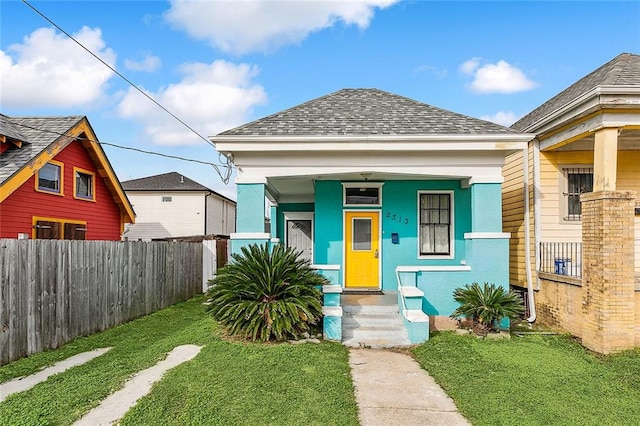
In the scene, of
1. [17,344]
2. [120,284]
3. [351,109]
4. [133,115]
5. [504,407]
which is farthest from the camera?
[133,115]

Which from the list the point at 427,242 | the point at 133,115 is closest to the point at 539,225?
the point at 427,242

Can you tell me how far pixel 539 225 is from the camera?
982 cm

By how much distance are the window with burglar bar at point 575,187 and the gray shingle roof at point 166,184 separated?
67.0 ft

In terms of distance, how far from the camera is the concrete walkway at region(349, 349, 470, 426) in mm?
4613

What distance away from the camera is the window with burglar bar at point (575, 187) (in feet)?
32.9

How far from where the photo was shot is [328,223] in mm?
Result: 10070

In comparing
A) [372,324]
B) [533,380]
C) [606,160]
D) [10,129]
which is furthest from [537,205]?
[10,129]

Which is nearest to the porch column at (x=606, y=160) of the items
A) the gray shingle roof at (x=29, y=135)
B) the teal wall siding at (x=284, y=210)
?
the teal wall siding at (x=284, y=210)

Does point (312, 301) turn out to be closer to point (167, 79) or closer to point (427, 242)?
point (427, 242)

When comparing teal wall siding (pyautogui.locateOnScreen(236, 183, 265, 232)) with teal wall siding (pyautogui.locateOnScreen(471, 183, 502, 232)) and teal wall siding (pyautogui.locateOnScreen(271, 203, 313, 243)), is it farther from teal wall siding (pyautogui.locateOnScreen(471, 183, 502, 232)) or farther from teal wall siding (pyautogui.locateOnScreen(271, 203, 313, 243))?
teal wall siding (pyautogui.locateOnScreen(271, 203, 313, 243))

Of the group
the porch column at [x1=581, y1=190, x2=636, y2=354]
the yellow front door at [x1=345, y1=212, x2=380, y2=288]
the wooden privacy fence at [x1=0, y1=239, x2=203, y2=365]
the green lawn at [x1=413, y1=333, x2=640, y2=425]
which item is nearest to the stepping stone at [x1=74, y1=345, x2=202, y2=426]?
the wooden privacy fence at [x1=0, y1=239, x2=203, y2=365]

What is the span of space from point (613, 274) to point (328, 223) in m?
5.48

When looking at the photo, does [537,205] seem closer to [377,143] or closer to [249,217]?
[377,143]

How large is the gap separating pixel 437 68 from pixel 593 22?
366 cm
